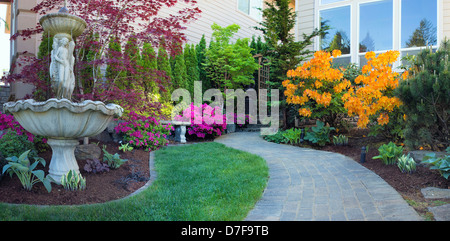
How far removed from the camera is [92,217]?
2.74 m

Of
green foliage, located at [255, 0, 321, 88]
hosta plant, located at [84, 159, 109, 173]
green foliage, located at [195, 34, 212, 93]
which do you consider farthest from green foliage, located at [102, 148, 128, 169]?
green foliage, located at [195, 34, 212, 93]

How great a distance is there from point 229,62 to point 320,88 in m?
4.12

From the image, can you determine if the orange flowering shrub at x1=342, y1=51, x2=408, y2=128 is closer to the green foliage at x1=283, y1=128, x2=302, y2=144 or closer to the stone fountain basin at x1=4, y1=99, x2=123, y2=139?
the green foliage at x1=283, y1=128, x2=302, y2=144

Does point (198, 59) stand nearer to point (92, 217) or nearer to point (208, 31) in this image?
point (208, 31)

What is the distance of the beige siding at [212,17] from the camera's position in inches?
424

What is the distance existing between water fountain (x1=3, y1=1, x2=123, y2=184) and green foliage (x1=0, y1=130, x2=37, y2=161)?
717 millimetres

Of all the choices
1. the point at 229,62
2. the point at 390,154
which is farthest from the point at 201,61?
the point at 390,154

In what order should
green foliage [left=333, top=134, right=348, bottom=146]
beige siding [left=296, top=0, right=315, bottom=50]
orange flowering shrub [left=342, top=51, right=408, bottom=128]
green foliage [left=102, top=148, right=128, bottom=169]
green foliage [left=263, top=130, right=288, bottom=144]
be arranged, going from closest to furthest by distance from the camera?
green foliage [left=102, top=148, right=128, bottom=169], orange flowering shrub [left=342, top=51, right=408, bottom=128], green foliage [left=333, top=134, right=348, bottom=146], green foliage [left=263, top=130, right=288, bottom=144], beige siding [left=296, top=0, right=315, bottom=50]

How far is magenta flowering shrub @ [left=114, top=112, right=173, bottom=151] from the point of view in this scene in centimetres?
610

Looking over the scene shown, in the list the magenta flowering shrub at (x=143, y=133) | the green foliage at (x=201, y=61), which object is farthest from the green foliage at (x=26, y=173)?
the green foliage at (x=201, y=61)

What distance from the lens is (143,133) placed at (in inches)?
247

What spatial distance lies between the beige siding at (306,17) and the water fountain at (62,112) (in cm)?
764

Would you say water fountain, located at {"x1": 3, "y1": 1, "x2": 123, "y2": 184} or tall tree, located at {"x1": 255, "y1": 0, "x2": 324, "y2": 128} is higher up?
tall tree, located at {"x1": 255, "y1": 0, "x2": 324, "y2": 128}

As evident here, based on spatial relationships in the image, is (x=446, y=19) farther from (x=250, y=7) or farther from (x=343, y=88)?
(x=250, y=7)
